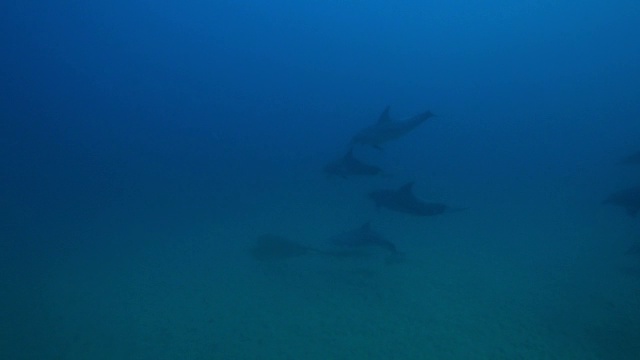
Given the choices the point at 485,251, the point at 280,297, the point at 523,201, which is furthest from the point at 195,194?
the point at 523,201

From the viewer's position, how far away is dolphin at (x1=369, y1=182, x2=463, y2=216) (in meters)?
7.64

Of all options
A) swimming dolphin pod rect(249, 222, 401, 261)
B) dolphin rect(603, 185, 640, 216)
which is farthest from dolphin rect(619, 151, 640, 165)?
swimming dolphin pod rect(249, 222, 401, 261)

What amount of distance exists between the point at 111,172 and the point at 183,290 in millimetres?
12083

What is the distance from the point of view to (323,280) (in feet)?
26.4

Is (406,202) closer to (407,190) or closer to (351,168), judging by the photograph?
(407,190)

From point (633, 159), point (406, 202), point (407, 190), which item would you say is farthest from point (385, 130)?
point (633, 159)

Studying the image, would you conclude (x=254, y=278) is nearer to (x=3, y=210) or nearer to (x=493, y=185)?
(x=3, y=210)

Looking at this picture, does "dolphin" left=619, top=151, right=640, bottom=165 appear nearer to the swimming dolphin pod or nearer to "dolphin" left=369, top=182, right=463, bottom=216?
"dolphin" left=369, top=182, right=463, bottom=216

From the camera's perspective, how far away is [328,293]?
754 cm

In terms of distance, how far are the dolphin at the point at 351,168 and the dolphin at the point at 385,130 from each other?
4.08 feet

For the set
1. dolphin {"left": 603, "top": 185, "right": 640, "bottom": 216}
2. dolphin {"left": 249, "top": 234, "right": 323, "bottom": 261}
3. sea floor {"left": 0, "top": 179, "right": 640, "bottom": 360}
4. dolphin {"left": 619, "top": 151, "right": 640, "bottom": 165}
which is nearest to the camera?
sea floor {"left": 0, "top": 179, "right": 640, "bottom": 360}

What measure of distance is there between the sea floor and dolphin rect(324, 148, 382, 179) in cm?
178

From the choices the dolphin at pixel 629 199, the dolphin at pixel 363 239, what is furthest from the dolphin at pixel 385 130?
the dolphin at pixel 629 199

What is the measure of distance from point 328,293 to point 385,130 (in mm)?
4159
